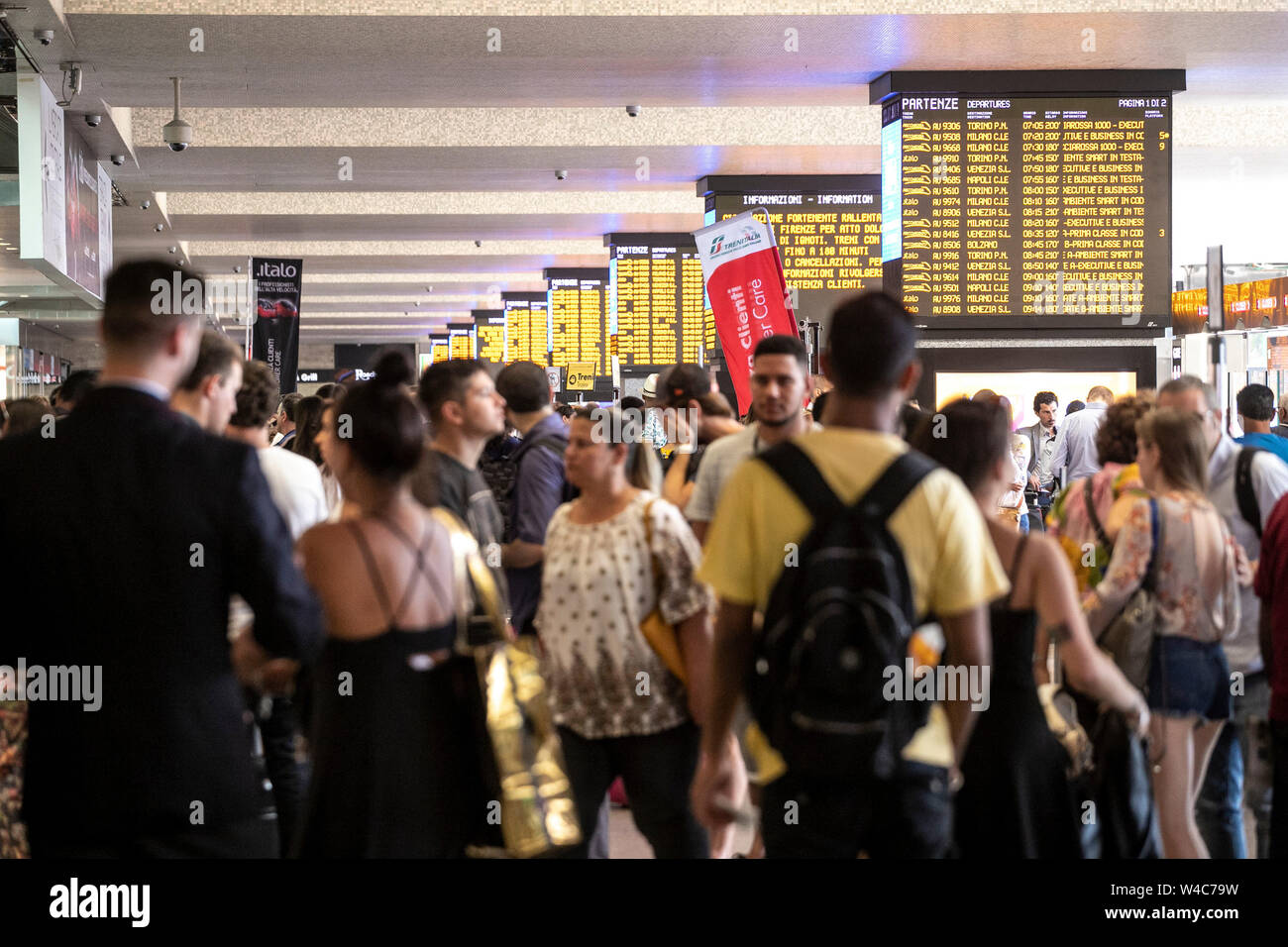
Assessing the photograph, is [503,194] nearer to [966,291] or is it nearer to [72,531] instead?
[966,291]

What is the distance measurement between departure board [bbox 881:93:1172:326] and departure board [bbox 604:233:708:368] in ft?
26.4

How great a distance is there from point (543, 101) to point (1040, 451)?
4.67 m

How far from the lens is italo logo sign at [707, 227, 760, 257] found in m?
8.75

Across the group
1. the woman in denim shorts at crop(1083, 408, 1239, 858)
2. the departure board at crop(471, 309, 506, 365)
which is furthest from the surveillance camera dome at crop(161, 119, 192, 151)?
the departure board at crop(471, 309, 506, 365)

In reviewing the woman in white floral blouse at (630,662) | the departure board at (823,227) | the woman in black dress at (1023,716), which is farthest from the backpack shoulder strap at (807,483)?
the departure board at (823,227)

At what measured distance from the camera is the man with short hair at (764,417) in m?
4.55

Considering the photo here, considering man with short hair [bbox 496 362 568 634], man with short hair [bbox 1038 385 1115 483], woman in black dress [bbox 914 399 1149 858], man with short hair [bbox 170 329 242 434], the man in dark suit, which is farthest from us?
man with short hair [bbox 1038 385 1115 483]

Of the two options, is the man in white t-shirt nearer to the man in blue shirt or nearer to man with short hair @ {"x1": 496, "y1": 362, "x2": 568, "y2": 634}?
man with short hair @ {"x1": 496, "y1": 362, "x2": 568, "y2": 634}

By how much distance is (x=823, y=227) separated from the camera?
1522 centimetres

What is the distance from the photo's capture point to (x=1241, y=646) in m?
4.48

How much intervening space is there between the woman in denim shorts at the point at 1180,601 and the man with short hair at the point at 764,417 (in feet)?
3.19

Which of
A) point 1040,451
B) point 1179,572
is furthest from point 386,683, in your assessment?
point 1040,451

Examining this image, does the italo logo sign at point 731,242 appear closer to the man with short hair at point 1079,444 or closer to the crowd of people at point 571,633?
the man with short hair at point 1079,444
